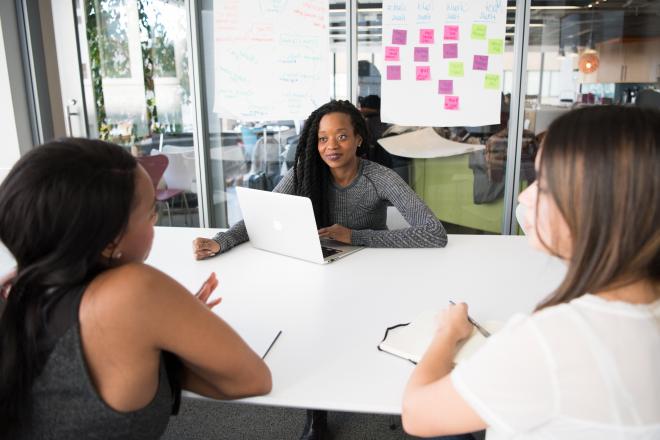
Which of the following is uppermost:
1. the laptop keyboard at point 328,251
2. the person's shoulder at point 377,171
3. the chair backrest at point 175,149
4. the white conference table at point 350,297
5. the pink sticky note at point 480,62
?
Answer: the pink sticky note at point 480,62

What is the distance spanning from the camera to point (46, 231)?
832 millimetres

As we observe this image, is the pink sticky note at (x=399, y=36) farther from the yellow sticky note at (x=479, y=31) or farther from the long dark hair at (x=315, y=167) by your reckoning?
the long dark hair at (x=315, y=167)

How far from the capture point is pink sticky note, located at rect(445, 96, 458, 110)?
3.17m

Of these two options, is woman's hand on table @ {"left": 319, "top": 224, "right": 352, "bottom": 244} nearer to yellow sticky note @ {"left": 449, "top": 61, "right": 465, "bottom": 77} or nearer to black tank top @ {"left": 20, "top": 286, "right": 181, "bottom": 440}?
black tank top @ {"left": 20, "top": 286, "right": 181, "bottom": 440}

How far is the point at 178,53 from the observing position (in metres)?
3.50

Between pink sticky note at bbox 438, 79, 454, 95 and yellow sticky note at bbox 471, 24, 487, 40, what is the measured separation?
0.90ft

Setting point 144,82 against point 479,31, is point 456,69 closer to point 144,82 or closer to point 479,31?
point 479,31

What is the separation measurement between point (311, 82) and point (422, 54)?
0.67m

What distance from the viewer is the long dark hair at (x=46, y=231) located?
0.83 metres

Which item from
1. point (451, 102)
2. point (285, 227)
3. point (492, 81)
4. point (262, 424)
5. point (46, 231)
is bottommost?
point (262, 424)

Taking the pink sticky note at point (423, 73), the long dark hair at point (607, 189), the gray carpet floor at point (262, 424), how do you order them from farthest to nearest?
1. the pink sticky note at point (423, 73)
2. the gray carpet floor at point (262, 424)
3. the long dark hair at point (607, 189)

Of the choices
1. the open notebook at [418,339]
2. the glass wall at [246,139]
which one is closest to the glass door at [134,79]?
the glass wall at [246,139]

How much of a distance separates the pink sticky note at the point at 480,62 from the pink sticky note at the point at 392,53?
0.44 meters

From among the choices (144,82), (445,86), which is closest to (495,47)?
(445,86)
